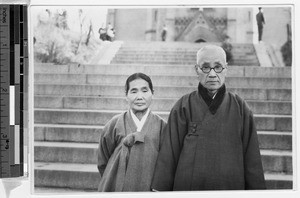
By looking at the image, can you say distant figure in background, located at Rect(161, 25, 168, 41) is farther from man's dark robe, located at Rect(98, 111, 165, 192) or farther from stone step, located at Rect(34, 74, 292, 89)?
man's dark robe, located at Rect(98, 111, 165, 192)

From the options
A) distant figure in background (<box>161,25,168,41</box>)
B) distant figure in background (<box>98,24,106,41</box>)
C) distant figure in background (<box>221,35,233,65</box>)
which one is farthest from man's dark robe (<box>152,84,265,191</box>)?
distant figure in background (<box>98,24,106,41</box>)

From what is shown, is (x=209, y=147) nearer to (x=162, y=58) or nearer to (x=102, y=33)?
(x=162, y=58)

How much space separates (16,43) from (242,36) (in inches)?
35.6

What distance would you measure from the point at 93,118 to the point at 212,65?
0.52 meters

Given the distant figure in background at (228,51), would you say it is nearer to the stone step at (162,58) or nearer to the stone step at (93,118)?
the stone step at (162,58)

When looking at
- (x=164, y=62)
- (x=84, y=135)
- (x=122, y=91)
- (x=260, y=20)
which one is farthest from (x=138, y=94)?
(x=260, y=20)

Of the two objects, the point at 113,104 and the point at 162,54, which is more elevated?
the point at 162,54

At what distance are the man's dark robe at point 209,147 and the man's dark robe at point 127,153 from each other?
38mm

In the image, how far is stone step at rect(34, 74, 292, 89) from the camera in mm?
1646

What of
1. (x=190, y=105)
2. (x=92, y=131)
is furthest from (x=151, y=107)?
(x=92, y=131)

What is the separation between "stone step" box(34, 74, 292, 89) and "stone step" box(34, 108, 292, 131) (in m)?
0.12

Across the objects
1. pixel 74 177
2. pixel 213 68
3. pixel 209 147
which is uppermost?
pixel 213 68

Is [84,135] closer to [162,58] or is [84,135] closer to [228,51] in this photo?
[162,58]

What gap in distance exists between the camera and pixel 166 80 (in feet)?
5.41
